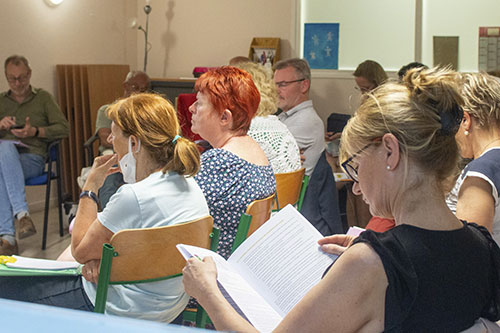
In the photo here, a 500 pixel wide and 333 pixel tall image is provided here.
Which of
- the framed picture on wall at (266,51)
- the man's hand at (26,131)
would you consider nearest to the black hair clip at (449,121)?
the man's hand at (26,131)

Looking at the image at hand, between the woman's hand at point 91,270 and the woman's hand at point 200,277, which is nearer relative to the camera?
the woman's hand at point 200,277

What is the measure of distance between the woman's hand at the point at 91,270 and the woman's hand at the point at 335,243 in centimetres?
76

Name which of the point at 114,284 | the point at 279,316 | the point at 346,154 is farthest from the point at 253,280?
the point at 114,284

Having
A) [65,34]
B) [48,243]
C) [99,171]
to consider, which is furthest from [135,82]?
[99,171]

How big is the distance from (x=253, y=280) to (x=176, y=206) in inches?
19.1

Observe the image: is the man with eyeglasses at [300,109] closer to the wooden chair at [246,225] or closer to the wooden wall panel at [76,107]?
the wooden chair at [246,225]

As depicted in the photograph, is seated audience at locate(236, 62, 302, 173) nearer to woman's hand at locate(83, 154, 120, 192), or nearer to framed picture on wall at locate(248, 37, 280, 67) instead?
woman's hand at locate(83, 154, 120, 192)

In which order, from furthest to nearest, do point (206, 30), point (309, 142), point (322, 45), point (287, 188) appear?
point (206, 30) → point (322, 45) → point (309, 142) → point (287, 188)

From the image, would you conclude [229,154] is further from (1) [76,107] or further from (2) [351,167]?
(1) [76,107]

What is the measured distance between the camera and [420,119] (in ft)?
3.69

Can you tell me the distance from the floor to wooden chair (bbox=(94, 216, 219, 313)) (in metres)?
2.84

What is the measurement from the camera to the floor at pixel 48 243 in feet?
14.2

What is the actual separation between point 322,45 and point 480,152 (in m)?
4.30

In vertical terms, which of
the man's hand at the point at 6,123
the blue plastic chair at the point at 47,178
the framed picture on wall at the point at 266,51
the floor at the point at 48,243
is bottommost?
the floor at the point at 48,243
